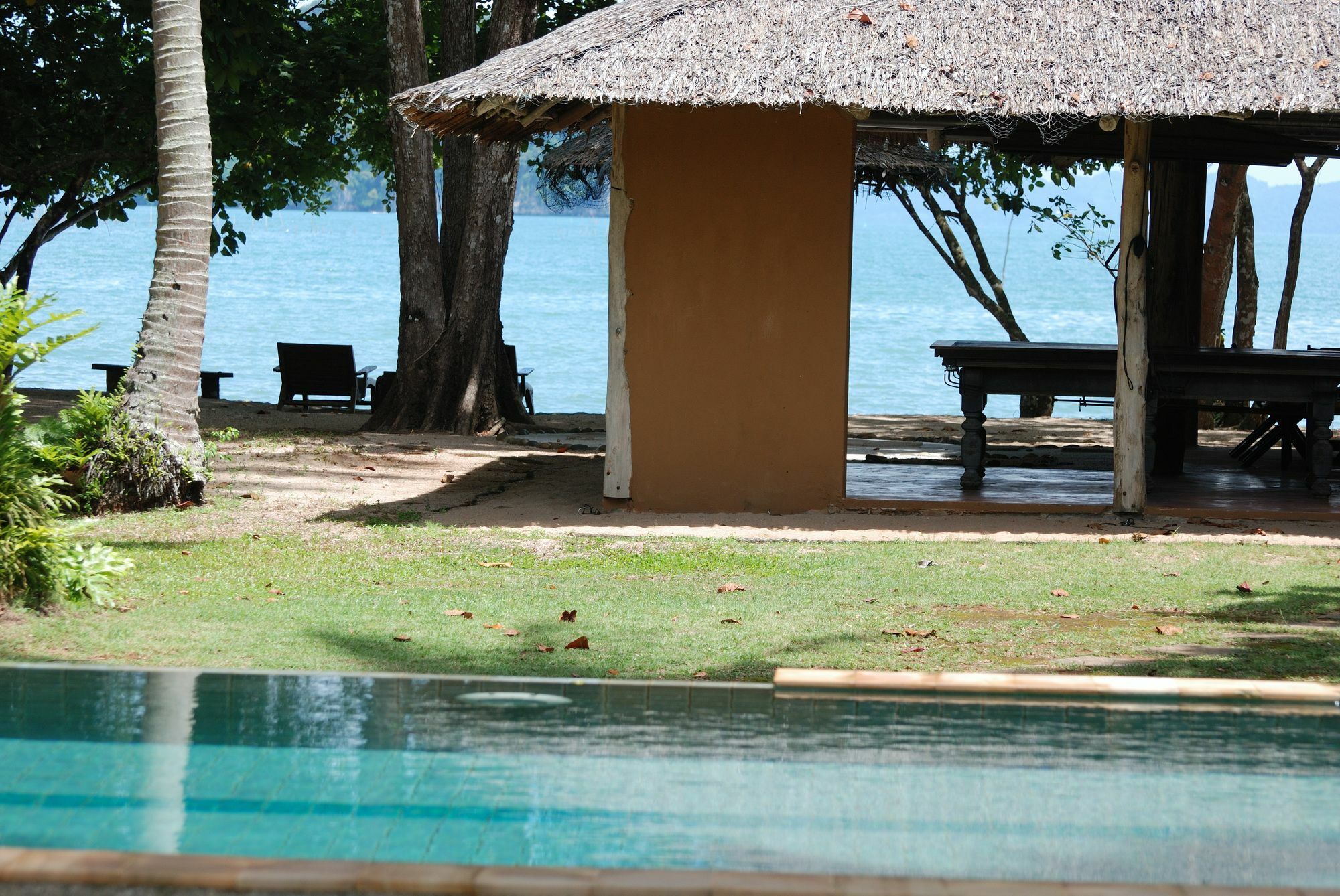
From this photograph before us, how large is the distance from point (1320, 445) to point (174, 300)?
7559mm

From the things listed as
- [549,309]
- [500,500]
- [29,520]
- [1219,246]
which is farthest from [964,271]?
[549,309]

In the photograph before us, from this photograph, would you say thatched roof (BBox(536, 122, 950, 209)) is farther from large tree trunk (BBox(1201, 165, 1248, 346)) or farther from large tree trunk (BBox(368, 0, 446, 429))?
large tree trunk (BBox(1201, 165, 1248, 346))

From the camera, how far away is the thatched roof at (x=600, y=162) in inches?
456

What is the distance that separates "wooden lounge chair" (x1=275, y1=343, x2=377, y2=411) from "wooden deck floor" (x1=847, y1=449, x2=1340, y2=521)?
7.12 m

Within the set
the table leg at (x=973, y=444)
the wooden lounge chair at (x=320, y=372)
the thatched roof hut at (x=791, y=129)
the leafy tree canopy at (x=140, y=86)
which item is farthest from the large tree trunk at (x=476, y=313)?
the table leg at (x=973, y=444)

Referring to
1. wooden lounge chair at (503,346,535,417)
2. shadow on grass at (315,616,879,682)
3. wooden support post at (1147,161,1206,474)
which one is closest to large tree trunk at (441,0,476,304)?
wooden lounge chair at (503,346,535,417)

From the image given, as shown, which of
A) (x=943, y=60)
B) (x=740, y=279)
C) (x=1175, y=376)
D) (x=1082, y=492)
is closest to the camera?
(x=943, y=60)

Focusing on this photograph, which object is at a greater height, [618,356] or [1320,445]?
[618,356]

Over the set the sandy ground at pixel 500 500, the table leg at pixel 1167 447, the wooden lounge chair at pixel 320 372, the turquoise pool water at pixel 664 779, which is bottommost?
the turquoise pool water at pixel 664 779

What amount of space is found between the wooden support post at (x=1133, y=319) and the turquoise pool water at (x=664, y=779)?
4936mm

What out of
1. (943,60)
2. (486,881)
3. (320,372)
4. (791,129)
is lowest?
(486,881)

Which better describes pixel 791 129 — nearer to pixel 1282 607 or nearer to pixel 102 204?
pixel 1282 607

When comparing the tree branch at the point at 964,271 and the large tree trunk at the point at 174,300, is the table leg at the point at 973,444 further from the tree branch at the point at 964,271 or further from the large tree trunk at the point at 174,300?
the tree branch at the point at 964,271

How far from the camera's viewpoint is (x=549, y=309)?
64.7 metres
